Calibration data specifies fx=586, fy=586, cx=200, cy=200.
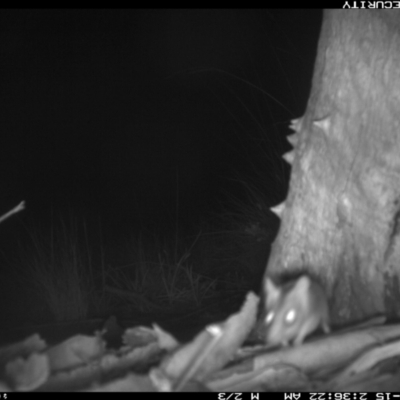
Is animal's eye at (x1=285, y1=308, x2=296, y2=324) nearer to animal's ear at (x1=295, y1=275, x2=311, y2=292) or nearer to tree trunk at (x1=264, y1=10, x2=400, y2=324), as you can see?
animal's ear at (x1=295, y1=275, x2=311, y2=292)

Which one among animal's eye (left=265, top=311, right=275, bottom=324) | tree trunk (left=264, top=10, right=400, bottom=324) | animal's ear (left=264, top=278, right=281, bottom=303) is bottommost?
animal's eye (left=265, top=311, right=275, bottom=324)

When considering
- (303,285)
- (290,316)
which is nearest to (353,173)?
(303,285)

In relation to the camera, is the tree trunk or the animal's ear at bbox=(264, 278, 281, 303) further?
the tree trunk

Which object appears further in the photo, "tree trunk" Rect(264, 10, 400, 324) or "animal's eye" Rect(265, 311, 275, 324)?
"tree trunk" Rect(264, 10, 400, 324)

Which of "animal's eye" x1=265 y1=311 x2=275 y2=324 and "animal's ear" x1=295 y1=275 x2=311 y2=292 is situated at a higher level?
"animal's ear" x1=295 y1=275 x2=311 y2=292

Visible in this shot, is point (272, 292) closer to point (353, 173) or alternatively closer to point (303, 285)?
point (303, 285)

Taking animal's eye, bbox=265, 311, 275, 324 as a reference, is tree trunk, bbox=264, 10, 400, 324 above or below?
above

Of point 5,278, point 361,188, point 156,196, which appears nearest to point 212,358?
point 361,188

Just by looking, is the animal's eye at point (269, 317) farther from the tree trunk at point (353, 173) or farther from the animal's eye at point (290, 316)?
the tree trunk at point (353, 173)

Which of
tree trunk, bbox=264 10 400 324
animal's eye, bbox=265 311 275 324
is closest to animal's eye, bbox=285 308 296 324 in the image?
animal's eye, bbox=265 311 275 324

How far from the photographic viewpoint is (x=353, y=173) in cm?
335

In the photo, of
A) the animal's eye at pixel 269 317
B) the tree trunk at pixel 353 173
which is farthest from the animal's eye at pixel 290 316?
the tree trunk at pixel 353 173

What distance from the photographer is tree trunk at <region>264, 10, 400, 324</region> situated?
10.9ft

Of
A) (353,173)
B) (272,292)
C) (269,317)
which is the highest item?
(353,173)
